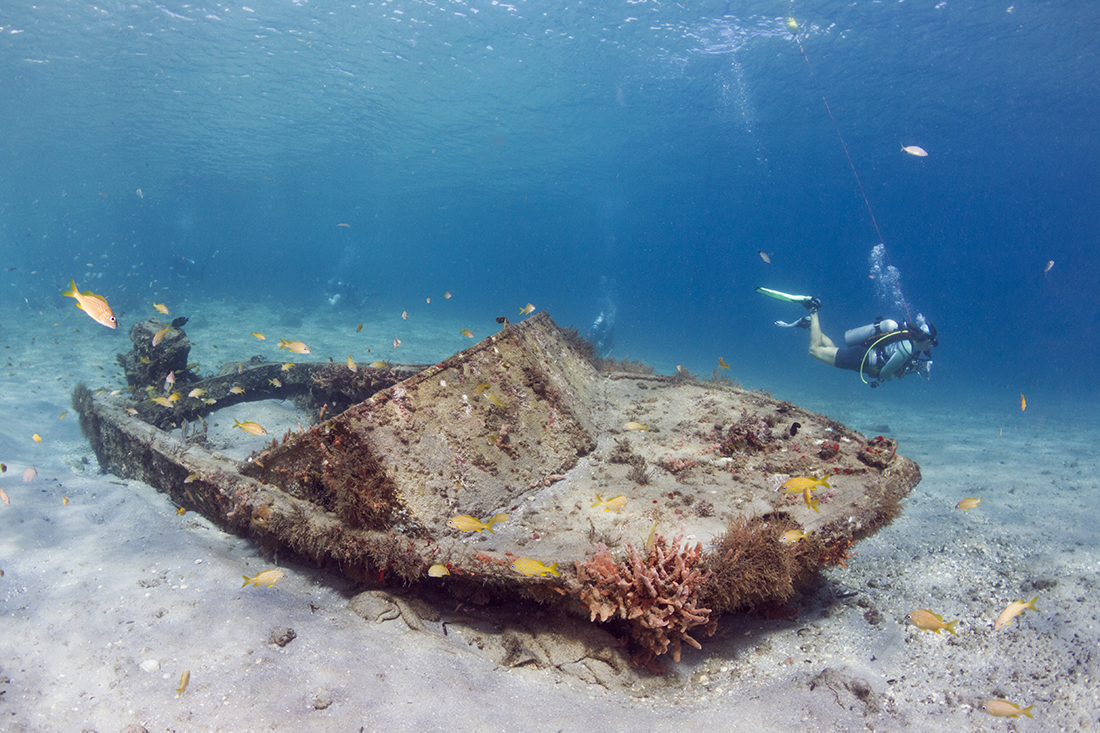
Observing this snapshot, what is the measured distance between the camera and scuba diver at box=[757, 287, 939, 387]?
1050cm

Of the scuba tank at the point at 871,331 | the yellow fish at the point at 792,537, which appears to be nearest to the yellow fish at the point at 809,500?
the yellow fish at the point at 792,537

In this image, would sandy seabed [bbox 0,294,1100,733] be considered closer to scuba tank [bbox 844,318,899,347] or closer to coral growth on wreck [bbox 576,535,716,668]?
coral growth on wreck [bbox 576,535,716,668]

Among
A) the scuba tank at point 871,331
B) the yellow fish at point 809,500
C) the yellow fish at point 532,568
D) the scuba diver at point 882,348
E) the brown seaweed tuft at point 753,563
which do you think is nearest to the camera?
the yellow fish at point 532,568

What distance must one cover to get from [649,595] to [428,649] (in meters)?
1.78

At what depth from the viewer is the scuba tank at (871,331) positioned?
11.1m

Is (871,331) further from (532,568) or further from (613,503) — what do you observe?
(532,568)

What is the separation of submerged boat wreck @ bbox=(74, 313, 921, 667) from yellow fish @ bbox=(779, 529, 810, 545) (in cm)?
1

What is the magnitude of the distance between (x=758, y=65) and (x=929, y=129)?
770 inches

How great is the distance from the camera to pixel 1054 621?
13.6 ft

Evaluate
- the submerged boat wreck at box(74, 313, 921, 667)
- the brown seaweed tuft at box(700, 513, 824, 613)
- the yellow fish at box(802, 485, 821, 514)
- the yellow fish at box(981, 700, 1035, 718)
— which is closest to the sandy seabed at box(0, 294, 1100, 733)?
the yellow fish at box(981, 700, 1035, 718)

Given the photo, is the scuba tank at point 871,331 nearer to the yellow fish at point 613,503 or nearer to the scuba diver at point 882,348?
the scuba diver at point 882,348

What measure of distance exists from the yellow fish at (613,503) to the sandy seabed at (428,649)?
1.37 metres

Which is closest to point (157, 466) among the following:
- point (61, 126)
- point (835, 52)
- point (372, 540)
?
point (372, 540)

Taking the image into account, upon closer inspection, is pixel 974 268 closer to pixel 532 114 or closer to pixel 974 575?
pixel 532 114
